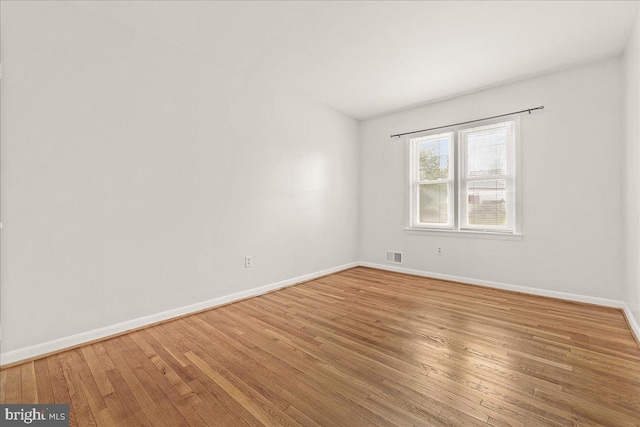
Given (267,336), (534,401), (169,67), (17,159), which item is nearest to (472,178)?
(534,401)

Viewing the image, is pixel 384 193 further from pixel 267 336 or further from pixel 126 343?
pixel 126 343

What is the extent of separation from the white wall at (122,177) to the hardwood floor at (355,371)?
44 cm

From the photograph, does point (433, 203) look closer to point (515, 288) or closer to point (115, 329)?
point (515, 288)

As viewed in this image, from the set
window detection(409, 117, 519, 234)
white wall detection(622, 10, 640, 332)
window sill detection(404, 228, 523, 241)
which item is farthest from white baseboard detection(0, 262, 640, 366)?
window detection(409, 117, 519, 234)

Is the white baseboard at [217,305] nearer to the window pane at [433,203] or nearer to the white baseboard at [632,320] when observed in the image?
the white baseboard at [632,320]

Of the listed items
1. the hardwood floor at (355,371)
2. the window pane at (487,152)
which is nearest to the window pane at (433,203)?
the window pane at (487,152)

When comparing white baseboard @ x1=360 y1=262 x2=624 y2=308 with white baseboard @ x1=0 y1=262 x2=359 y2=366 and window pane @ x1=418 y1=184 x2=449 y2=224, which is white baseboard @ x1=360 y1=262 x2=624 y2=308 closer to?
window pane @ x1=418 y1=184 x2=449 y2=224

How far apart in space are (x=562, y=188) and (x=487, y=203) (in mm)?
781

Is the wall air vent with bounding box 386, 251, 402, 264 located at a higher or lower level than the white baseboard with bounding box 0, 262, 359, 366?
higher

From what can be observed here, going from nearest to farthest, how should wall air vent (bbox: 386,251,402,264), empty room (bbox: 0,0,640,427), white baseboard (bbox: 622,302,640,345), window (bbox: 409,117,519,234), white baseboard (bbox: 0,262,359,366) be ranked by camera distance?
empty room (bbox: 0,0,640,427), white baseboard (bbox: 0,262,359,366), white baseboard (bbox: 622,302,640,345), window (bbox: 409,117,519,234), wall air vent (bbox: 386,251,402,264)

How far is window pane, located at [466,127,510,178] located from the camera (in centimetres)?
366

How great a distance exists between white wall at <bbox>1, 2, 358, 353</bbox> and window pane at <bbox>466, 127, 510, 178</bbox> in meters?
2.54

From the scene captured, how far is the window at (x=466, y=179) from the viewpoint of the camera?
363 centimetres

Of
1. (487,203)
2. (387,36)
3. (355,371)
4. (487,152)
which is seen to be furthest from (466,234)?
(355,371)
